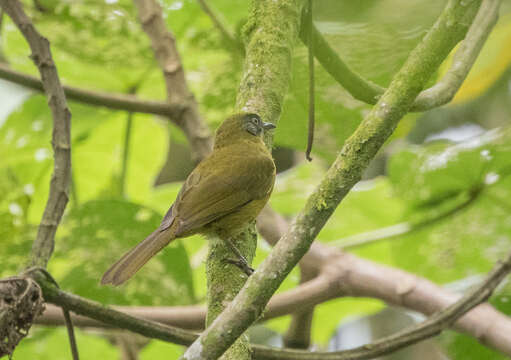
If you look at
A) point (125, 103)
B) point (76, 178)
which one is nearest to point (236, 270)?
point (125, 103)

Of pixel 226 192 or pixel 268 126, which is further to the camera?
pixel 226 192

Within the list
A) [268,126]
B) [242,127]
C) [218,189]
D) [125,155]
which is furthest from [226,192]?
[125,155]

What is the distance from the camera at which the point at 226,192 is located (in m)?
1.69

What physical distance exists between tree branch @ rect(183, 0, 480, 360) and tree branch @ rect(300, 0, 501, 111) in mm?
129

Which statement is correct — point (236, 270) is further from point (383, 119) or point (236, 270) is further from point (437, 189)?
point (437, 189)

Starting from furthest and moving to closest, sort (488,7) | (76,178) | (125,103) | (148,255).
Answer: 1. (76,178)
2. (125,103)
3. (148,255)
4. (488,7)

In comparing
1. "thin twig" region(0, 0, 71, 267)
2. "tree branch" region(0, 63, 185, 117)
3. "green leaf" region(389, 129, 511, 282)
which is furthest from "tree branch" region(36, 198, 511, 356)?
"green leaf" region(389, 129, 511, 282)

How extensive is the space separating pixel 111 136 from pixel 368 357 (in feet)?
5.40

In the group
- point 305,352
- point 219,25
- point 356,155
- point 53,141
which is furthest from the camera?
point 219,25

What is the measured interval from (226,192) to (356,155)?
0.80m

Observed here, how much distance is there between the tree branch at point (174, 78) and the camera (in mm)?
1965

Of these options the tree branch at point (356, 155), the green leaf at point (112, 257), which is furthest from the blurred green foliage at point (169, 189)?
the tree branch at point (356, 155)

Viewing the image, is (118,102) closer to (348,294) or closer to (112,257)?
(112,257)

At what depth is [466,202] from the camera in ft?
7.53
